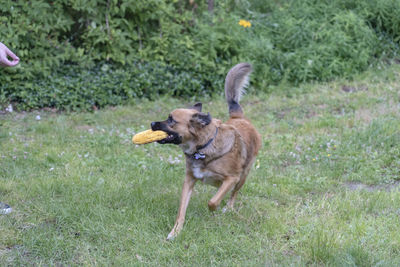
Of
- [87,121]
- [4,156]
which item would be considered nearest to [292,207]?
[4,156]

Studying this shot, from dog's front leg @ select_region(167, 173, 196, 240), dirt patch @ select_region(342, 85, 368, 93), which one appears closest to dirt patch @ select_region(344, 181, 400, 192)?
dog's front leg @ select_region(167, 173, 196, 240)

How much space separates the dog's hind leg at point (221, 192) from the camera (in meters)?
4.44

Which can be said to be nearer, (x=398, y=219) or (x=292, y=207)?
(x=398, y=219)

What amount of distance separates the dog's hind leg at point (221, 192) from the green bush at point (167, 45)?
485cm

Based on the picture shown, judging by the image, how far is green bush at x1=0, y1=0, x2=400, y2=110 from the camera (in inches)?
350

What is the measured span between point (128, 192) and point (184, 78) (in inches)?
196

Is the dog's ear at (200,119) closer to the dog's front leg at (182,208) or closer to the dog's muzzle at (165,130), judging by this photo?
the dog's muzzle at (165,130)

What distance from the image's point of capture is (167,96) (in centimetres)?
→ 952

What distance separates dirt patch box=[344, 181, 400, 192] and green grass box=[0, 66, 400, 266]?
0.03 m

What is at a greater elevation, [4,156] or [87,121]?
[4,156]

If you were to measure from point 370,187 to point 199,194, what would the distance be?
6.68ft

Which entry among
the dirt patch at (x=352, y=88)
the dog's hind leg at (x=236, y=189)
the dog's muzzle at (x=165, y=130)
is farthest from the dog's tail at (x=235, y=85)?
the dirt patch at (x=352, y=88)

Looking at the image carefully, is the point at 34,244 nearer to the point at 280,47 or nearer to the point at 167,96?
the point at 167,96

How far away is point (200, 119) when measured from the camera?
4410 millimetres
